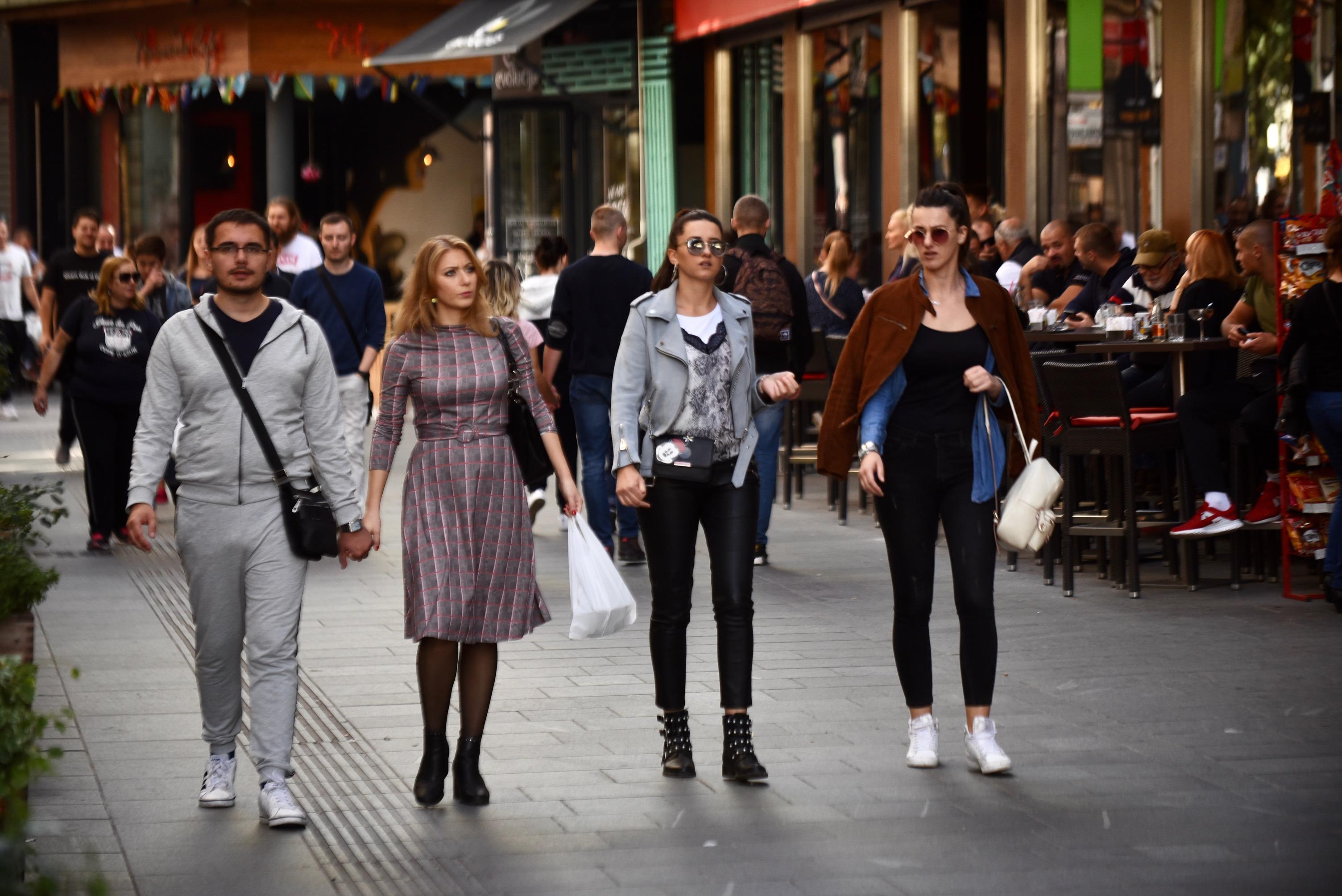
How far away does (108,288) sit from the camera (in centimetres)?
1149

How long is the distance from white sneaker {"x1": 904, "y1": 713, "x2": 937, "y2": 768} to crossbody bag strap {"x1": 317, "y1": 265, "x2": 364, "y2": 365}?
18.5ft

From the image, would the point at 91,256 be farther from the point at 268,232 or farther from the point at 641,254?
the point at 268,232

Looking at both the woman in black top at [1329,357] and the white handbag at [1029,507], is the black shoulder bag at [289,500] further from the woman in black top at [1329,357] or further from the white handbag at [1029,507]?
the woman in black top at [1329,357]

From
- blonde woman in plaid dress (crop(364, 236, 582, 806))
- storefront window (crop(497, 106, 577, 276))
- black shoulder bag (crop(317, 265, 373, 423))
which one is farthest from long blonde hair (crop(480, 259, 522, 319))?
storefront window (crop(497, 106, 577, 276))

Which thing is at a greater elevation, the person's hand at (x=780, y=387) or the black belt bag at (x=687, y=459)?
the person's hand at (x=780, y=387)

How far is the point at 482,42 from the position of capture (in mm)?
21094

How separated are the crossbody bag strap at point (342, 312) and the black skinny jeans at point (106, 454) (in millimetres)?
1461

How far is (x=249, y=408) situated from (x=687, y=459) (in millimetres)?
1349

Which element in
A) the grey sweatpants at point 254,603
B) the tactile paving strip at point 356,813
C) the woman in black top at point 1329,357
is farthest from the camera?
the woman in black top at point 1329,357

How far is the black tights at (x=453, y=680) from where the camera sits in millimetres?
5863

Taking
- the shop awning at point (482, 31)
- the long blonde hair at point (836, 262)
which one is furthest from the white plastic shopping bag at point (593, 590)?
the shop awning at point (482, 31)

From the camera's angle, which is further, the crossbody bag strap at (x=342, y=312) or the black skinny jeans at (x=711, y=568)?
the crossbody bag strap at (x=342, y=312)

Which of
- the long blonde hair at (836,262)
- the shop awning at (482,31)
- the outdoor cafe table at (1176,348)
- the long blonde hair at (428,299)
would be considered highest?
the shop awning at (482,31)

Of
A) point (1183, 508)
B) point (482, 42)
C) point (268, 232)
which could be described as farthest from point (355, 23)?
point (268, 232)
